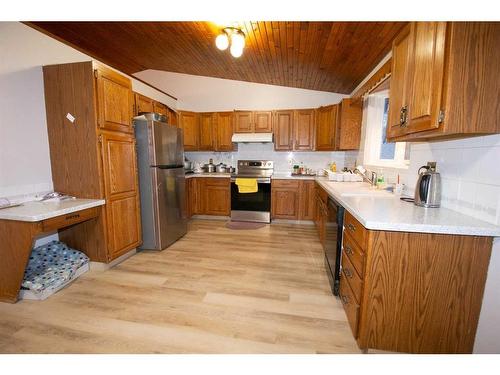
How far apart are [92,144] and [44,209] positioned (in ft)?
2.29

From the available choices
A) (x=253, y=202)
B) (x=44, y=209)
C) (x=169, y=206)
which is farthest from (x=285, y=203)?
(x=44, y=209)

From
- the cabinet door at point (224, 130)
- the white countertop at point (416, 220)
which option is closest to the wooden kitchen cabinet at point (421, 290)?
the white countertop at point (416, 220)

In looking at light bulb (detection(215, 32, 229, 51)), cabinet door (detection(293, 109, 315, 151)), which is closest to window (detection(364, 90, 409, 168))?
cabinet door (detection(293, 109, 315, 151))

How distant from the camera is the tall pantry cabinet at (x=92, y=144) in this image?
2076 millimetres

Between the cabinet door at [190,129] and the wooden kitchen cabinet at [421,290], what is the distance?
12.4ft

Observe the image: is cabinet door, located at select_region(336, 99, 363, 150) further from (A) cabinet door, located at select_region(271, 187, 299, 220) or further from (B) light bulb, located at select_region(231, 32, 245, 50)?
(B) light bulb, located at select_region(231, 32, 245, 50)

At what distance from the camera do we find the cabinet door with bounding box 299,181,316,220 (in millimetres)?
3805

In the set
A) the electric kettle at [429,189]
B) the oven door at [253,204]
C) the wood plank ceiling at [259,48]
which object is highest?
the wood plank ceiling at [259,48]

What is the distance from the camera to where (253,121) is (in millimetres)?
4152

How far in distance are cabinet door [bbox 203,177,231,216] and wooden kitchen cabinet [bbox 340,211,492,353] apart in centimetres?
308

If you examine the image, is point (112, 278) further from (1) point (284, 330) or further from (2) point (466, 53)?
(2) point (466, 53)

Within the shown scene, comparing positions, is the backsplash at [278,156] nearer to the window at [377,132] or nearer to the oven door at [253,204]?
the oven door at [253,204]

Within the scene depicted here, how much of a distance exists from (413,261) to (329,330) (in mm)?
766

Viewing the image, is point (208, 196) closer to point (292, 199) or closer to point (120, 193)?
point (292, 199)
